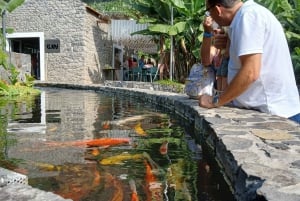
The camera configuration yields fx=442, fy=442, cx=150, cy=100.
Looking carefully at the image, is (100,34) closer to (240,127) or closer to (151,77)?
(151,77)

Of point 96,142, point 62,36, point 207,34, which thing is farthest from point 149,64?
point 96,142

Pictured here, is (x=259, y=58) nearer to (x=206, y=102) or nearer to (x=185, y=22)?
(x=206, y=102)

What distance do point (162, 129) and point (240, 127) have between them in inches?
61.1

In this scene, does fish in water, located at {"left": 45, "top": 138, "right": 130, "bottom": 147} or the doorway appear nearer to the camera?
fish in water, located at {"left": 45, "top": 138, "right": 130, "bottom": 147}

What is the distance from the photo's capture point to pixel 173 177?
286cm

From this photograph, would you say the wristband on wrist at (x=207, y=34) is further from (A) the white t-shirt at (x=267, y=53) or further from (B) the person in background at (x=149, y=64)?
(B) the person in background at (x=149, y=64)

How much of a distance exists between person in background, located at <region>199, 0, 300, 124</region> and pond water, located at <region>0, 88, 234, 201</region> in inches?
26.2

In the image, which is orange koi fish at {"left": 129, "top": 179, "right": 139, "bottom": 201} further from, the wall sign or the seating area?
the wall sign

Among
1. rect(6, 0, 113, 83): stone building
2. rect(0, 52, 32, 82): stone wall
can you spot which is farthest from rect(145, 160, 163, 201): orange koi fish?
rect(6, 0, 113, 83): stone building

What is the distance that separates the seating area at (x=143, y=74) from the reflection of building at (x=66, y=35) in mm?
1584

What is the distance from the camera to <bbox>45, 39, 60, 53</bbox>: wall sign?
2325cm

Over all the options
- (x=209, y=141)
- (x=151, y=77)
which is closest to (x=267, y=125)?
(x=209, y=141)

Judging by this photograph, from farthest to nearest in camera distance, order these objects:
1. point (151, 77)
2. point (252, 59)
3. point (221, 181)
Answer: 1. point (151, 77)
2. point (252, 59)
3. point (221, 181)

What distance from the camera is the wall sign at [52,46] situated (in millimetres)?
23250
